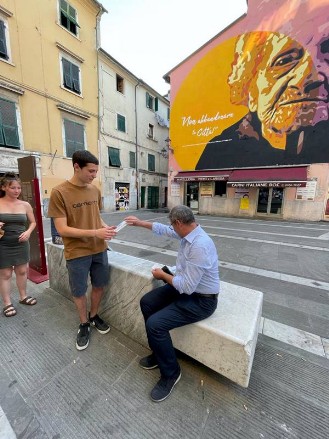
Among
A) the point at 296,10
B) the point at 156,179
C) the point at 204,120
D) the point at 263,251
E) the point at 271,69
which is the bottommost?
the point at 263,251

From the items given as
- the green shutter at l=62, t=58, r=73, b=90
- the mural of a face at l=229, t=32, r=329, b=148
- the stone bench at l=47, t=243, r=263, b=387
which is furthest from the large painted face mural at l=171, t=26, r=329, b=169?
the stone bench at l=47, t=243, r=263, b=387

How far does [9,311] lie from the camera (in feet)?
8.13

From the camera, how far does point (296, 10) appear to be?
31.8ft

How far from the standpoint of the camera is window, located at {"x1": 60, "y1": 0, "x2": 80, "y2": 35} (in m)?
10.4

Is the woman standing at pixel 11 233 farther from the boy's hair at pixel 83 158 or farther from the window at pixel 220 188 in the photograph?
the window at pixel 220 188

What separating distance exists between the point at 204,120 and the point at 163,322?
524 inches

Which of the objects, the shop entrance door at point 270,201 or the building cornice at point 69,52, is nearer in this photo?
the building cornice at point 69,52

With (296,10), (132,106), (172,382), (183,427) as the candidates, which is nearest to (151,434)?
(183,427)

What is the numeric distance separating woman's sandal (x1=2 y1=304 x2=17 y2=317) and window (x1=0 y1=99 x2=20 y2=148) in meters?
8.88

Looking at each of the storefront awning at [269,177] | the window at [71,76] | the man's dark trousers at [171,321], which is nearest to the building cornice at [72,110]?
the window at [71,76]

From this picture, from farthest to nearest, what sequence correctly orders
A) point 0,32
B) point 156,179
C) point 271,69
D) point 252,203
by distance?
point 156,179 < point 252,203 < point 271,69 < point 0,32

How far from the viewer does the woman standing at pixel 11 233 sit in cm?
241

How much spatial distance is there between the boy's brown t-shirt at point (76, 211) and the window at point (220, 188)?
38.3 ft

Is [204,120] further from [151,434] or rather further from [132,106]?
[151,434]
